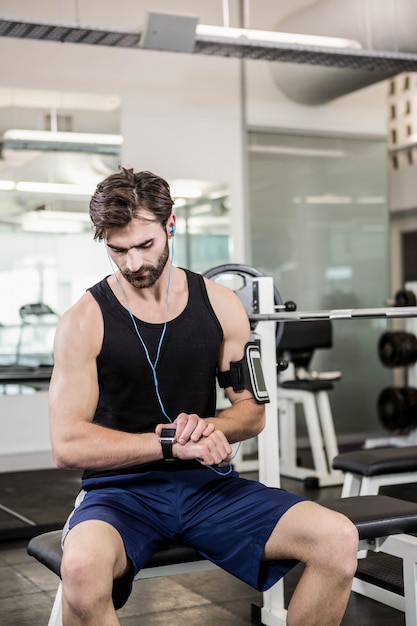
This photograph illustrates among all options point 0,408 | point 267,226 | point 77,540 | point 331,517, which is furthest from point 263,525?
point 267,226

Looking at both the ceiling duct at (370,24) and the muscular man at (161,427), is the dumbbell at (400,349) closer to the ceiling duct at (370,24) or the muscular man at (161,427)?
the ceiling duct at (370,24)

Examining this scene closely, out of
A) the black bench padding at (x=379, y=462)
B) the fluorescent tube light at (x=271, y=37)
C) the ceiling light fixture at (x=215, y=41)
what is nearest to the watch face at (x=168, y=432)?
the black bench padding at (x=379, y=462)

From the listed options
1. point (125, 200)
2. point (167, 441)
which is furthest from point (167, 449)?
point (125, 200)

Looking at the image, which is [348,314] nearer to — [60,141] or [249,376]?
[249,376]

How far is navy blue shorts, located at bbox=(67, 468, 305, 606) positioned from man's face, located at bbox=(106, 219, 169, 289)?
42cm

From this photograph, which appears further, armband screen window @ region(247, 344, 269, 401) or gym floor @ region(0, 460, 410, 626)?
gym floor @ region(0, 460, 410, 626)

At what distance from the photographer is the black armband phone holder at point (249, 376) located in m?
1.95

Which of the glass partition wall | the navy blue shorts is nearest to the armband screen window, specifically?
the navy blue shorts

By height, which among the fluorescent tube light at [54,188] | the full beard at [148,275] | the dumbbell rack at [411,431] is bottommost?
the dumbbell rack at [411,431]

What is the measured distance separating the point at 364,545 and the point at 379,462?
0.62m

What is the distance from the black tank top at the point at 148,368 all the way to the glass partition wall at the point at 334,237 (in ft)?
13.0

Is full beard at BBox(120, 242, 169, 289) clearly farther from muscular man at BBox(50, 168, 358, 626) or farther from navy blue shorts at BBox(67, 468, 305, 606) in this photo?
navy blue shorts at BBox(67, 468, 305, 606)

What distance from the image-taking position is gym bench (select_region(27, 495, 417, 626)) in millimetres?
1836

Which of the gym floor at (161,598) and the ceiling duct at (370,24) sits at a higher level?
the ceiling duct at (370,24)
